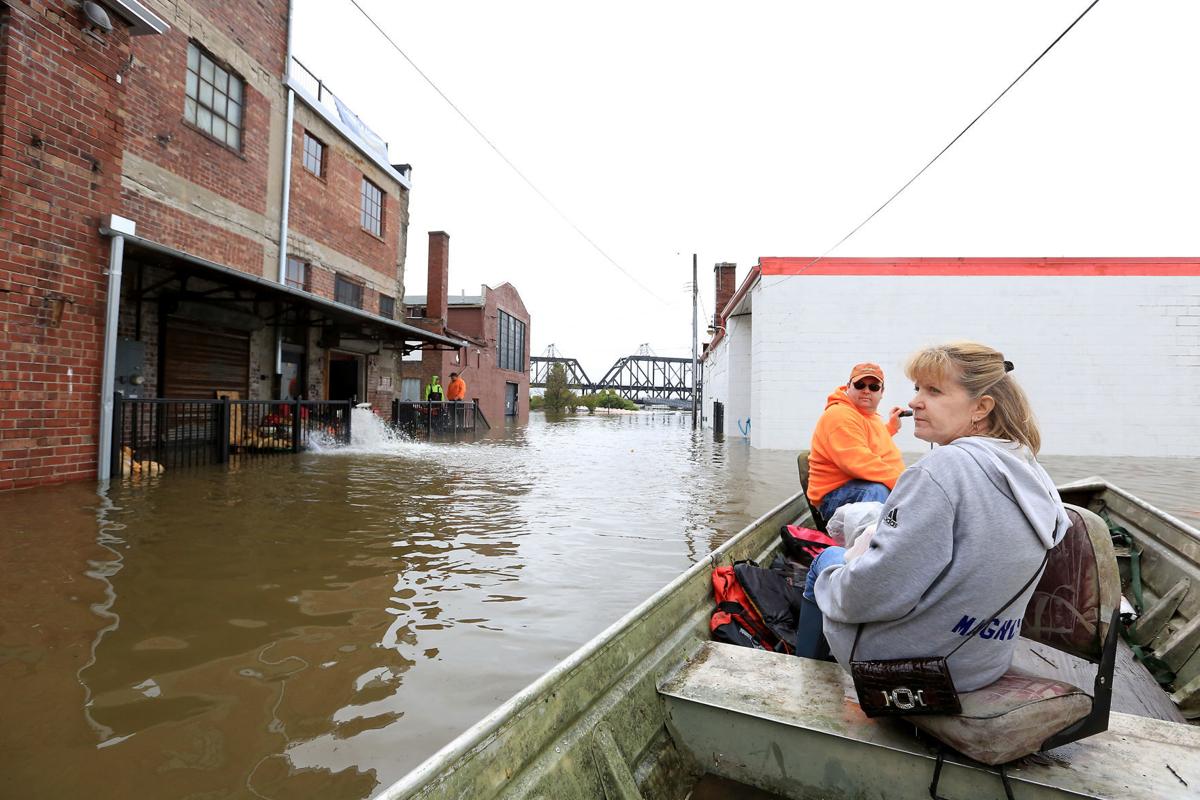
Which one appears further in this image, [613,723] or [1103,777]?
[613,723]

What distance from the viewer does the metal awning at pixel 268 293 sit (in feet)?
25.3

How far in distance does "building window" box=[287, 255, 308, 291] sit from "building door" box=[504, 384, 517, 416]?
65.7 feet

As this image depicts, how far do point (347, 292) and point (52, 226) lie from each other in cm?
897

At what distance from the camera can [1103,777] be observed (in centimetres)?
168

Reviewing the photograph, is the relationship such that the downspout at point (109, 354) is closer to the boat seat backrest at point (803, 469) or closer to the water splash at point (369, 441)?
the water splash at point (369, 441)

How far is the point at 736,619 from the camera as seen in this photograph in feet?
9.65

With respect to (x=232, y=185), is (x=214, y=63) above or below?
above

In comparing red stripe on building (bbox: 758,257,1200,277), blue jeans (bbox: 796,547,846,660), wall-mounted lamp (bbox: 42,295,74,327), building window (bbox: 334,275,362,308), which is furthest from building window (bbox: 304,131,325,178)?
blue jeans (bbox: 796,547,846,660)

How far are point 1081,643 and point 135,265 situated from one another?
459 inches

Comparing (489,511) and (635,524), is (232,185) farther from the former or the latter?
(635,524)

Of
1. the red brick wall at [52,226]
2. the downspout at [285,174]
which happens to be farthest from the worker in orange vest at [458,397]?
the red brick wall at [52,226]

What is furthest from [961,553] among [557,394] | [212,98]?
[557,394]

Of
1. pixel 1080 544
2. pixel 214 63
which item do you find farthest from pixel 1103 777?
pixel 214 63

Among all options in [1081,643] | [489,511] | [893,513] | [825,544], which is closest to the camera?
[893,513]
